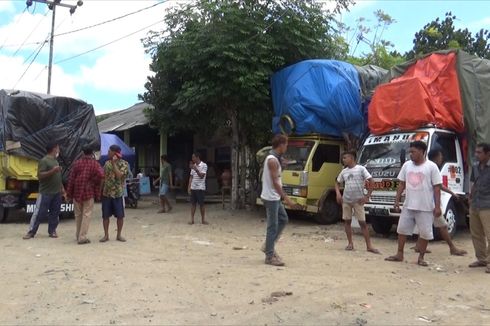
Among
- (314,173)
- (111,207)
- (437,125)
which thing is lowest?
(111,207)

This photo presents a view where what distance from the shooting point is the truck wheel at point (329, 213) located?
12.1m

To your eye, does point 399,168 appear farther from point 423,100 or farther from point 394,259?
point 394,259

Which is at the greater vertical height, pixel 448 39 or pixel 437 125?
pixel 448 39

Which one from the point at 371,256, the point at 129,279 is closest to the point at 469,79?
the point at 371,256

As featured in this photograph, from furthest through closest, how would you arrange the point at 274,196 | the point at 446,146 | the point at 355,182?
1. the point at 446,146
2. the point at 355,182
3. the point at 274,196

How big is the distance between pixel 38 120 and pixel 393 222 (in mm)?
8249

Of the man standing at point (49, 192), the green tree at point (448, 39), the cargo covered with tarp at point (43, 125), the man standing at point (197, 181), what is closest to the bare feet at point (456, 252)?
the man standing at point (197, 181)

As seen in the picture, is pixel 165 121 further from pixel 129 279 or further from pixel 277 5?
pixel 129 279

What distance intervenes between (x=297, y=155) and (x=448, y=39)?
24.5m

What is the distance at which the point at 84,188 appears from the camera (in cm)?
899

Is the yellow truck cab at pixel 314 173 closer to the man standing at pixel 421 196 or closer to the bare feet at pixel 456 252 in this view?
the bare feet at pixel 456 252

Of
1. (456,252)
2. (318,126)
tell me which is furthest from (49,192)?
(456,252)

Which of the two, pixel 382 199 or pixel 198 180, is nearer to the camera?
pixel 382 199

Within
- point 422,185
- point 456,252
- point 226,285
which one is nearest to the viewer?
point 226,285
